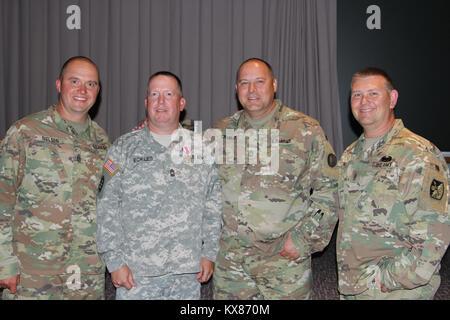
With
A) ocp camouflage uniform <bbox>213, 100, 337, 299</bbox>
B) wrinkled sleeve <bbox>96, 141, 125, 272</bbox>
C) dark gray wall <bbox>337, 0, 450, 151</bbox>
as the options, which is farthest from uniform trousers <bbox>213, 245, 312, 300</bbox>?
dark gray wall <bbox>337, 0, 450, 151</bbox>

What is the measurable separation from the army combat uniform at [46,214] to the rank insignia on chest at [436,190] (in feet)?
5.34

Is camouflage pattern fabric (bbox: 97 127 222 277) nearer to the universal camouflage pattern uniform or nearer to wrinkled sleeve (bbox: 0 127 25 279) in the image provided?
the universal camouflage pattern uniform

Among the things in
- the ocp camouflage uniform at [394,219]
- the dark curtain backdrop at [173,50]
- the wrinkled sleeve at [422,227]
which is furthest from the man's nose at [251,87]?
the dark curtain backdrop at [173,50]

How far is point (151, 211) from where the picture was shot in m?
1.62

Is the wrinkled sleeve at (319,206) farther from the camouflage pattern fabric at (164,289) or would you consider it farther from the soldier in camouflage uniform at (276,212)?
the camouflage pattern fabric at (164,289)

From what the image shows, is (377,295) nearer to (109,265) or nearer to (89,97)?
(109,265)

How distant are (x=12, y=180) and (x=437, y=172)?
6.41ft

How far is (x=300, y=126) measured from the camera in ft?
6.34

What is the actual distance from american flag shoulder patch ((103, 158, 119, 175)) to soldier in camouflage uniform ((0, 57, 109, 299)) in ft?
0.91

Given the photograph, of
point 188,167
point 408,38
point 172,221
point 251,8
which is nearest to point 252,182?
point 188,167

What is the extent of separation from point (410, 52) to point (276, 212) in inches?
128

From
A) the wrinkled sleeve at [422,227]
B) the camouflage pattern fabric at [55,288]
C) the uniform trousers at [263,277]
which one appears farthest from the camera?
the uniform trousers at [263,277]

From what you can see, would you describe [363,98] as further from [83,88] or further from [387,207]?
[83,88]

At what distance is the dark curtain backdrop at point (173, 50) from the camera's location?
397cm
